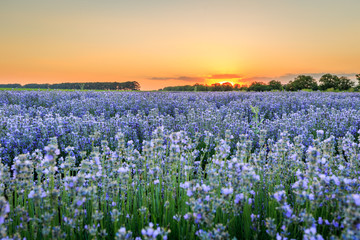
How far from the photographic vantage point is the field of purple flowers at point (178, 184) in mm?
1513

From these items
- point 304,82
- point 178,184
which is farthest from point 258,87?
point 178,184

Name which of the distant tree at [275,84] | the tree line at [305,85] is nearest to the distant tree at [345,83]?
the tree line at [305,85]

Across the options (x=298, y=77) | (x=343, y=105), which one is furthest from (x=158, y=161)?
(x=298, y=77)

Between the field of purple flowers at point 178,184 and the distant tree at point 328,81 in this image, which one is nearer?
the field of purple flowers at point 178,184

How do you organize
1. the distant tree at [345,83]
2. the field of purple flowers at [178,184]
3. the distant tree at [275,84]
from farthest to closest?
the distant tree at [345,83] → the distant tree at [275,84] → the field of purple flowers at [178,184]

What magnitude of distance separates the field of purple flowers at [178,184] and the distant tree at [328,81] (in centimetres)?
3277

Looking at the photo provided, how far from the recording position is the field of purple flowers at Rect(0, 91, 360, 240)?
151cm

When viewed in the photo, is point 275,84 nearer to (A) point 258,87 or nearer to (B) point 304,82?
(A) point 258,87

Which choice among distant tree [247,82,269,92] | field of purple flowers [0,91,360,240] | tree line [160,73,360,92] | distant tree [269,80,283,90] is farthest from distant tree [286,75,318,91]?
field of purple flowers [0,91,360,240]

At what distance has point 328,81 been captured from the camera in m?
34.8

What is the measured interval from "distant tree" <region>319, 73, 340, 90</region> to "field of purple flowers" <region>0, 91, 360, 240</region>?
3277 cm

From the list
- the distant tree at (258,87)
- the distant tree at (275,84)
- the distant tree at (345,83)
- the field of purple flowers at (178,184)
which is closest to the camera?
the field of purple flowers at (178,184)

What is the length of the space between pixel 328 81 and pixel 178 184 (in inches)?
1540

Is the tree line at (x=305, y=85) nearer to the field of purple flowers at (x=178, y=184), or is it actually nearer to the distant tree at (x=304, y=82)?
the distant tree at (x=304, y=82)
